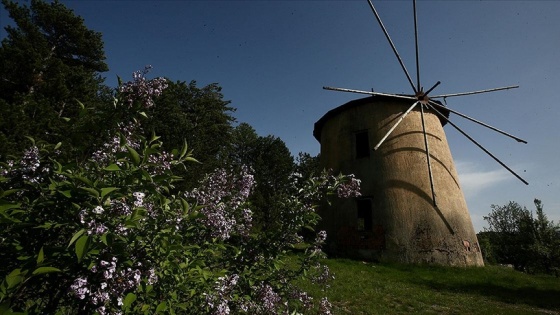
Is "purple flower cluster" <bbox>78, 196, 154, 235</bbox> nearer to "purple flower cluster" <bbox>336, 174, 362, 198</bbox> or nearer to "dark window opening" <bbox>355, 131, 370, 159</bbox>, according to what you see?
"purple flower cluster" <bbox>336, 174, 362, 198</bbox>

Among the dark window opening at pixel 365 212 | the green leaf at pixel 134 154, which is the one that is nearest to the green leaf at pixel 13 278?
the green leaf at pixel 134 154

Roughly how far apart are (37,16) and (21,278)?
30.5 m

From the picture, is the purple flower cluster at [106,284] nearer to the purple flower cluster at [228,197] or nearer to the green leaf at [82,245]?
the green leaf at [82,245]

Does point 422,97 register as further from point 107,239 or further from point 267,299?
point 107,239

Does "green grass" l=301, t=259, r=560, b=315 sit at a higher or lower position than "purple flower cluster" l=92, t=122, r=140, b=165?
lower

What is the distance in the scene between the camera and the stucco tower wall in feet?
43.5

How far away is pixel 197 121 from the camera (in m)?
36.1

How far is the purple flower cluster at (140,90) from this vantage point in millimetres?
2557

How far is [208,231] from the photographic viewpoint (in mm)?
3312

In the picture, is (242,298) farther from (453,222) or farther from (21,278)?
(453,222)

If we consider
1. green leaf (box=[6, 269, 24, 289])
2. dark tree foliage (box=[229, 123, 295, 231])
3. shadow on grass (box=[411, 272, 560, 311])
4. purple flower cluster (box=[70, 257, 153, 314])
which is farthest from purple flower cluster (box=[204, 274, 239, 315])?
dark tree foliage (box=[229, 123, 295, 231])

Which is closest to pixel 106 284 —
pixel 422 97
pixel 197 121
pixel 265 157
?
pixel 422 97

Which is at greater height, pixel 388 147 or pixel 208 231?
pixel 388 147

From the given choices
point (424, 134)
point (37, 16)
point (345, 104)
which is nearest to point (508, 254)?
point (424, 134)
